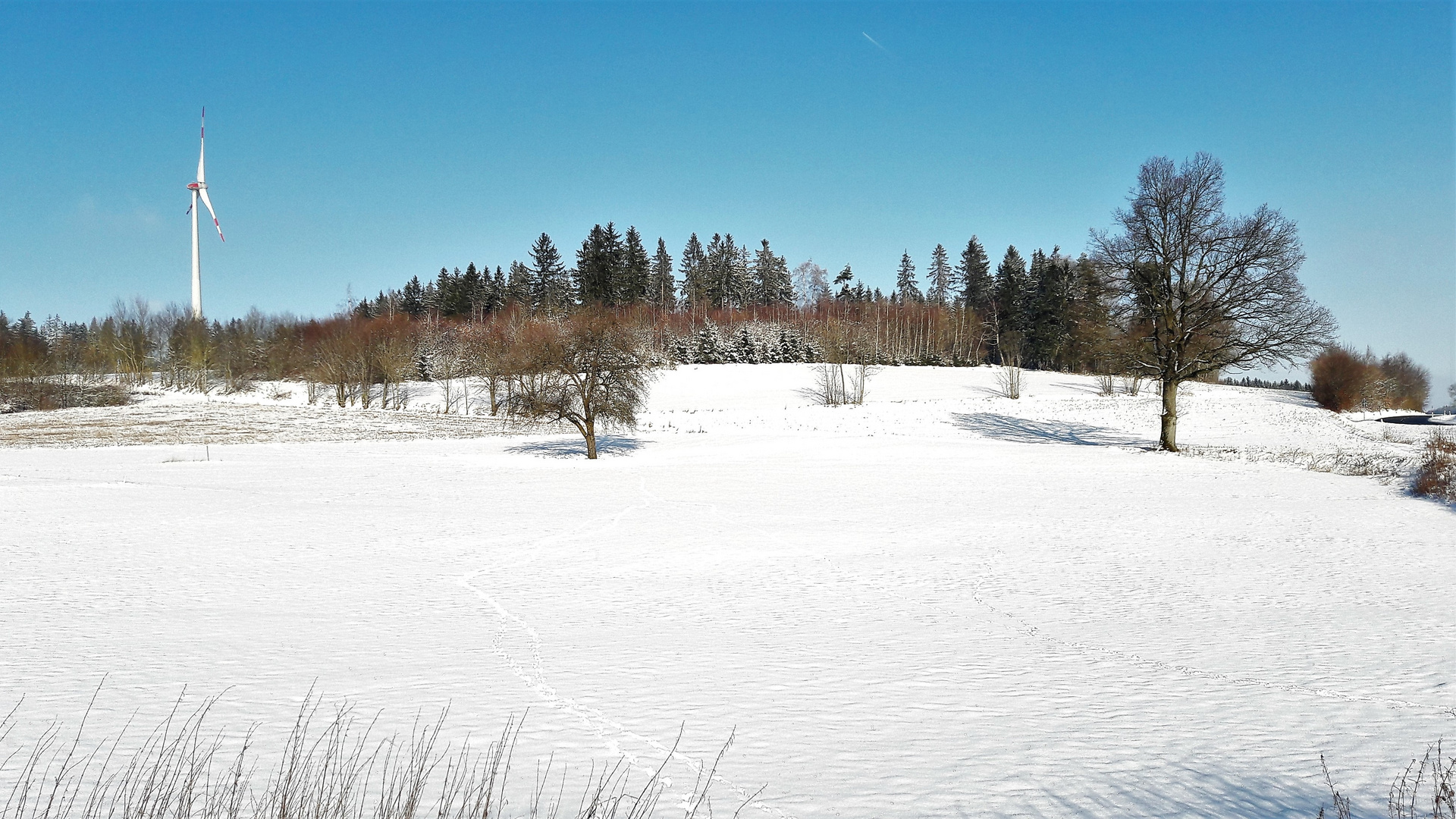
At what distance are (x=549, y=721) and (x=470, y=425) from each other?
177 feet

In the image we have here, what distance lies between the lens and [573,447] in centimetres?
4353

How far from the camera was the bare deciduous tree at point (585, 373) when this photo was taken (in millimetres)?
37469

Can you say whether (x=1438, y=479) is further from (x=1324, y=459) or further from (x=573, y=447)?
(x=573, y=447)

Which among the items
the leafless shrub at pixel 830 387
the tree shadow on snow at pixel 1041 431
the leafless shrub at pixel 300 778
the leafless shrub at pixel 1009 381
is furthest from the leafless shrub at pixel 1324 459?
the leafless shrub at pixel 300 778

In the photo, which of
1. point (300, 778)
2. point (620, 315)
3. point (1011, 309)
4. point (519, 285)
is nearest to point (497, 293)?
point (519, 285)

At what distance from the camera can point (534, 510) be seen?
2425 centimetres

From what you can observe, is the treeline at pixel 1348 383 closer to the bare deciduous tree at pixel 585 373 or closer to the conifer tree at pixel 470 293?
the bare deciduous tree at pixel 585 373

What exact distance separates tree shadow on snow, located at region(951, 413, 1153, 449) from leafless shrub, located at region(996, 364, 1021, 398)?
9.65 meters

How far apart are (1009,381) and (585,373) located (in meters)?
43.6

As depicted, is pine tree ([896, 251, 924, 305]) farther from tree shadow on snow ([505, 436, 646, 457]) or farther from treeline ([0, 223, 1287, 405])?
tree shadow on snow ([505, 436, 646, 457])

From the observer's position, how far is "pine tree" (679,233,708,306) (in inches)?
4862

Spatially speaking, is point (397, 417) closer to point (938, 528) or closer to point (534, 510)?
point (534, 510)

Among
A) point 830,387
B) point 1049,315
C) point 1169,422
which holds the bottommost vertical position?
point 1169,422

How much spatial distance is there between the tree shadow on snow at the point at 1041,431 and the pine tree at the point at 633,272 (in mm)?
58905
